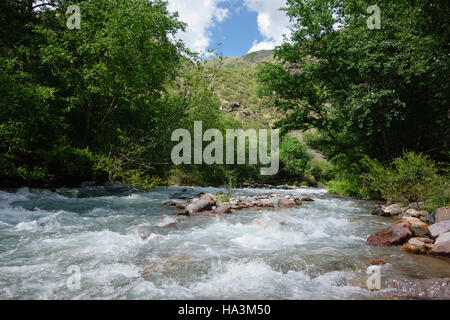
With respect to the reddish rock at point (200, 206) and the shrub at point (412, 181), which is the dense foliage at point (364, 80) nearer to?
the shrub at point (412, 181)

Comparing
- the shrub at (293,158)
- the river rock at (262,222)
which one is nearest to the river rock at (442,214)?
the river rock at (262,222)

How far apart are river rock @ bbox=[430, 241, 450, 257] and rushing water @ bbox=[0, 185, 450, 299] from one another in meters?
0.26

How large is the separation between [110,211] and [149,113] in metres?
8.46

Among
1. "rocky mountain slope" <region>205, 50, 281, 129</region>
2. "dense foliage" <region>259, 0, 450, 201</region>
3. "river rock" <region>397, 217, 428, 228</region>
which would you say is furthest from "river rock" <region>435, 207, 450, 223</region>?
"rocky mountain slope" <region>205, 50, 281, 129</region>

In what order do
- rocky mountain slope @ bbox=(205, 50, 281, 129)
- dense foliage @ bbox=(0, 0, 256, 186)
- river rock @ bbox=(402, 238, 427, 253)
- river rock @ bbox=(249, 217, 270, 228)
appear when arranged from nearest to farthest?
river rock @ bbox=(402, 238, 427, 253), river rock @ bbox=(249, 217, 270, 228), dense foliage @ bbox=(0, 0, 256, 186), rocky mountain slope @ bbox=(205, 50, 281, 129)

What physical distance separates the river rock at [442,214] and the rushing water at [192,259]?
1.58 metres

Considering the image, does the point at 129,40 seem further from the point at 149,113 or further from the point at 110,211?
the point at 110,211

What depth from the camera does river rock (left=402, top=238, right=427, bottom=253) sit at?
508cm

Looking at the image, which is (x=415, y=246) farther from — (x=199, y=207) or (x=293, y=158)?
(x=293, y=158)

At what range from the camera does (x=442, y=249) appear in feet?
15.8

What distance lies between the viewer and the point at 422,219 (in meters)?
8.02

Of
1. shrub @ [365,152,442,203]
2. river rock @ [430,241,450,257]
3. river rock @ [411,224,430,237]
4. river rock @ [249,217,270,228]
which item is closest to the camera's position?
river rock @ [430,241,450,257]

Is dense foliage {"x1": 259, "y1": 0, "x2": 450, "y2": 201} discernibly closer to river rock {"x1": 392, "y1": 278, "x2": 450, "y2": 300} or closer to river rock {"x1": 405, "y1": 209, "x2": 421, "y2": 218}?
river rock {"x1": 405, "y1": 209, "x2": 421, "y2": 218}
